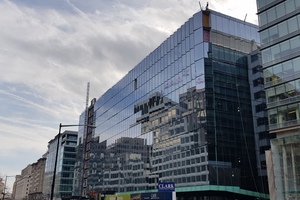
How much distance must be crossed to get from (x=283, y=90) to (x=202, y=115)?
15.4m

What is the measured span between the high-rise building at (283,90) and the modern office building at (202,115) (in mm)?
11351

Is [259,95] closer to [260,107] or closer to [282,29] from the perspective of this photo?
[260,107]

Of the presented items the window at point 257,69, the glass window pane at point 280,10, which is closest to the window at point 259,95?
the window at point 257,69

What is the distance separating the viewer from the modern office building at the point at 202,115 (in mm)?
55819

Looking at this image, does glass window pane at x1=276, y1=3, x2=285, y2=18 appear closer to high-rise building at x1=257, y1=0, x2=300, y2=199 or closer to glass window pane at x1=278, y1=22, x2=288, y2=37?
high-rise building at x1=257, y1=0, x2=300, y2=199

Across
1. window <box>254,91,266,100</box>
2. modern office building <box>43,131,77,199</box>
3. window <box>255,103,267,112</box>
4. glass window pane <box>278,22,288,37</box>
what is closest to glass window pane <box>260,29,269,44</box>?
glass window pane <box>278,22,288,37</box>

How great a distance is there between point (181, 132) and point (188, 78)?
10088mm

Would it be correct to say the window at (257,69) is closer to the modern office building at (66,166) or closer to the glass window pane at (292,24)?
the glass window pane at (292,24)

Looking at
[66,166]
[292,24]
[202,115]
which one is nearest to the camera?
[292,24]

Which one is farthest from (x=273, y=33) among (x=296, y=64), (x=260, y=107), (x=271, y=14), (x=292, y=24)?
(x=260, y=107)

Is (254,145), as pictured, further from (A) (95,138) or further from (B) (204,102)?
(A) (95,138)

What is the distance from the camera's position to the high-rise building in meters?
42.2

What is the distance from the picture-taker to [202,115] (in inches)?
2239

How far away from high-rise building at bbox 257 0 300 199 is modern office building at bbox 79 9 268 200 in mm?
11351
